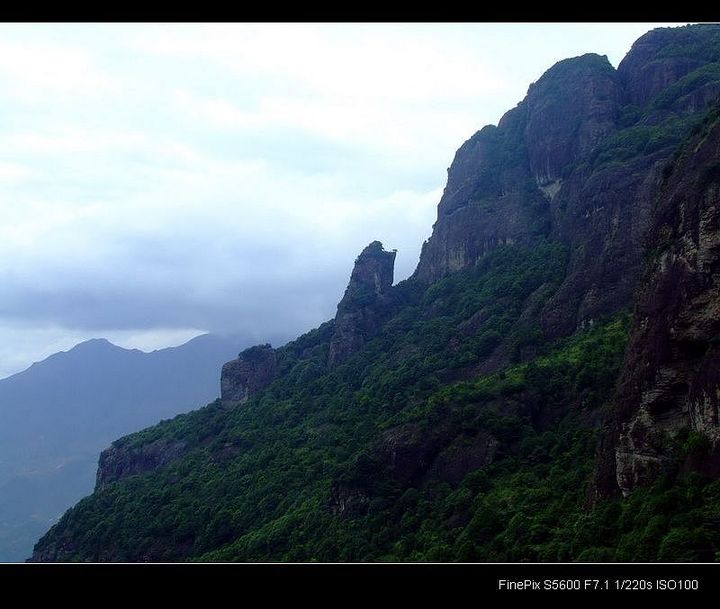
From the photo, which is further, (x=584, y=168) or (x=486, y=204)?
(x=486, y=204)

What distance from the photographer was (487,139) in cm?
12719

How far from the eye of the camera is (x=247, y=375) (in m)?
109

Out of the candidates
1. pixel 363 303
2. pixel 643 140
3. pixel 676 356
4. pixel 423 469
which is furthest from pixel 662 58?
pixel 676 356

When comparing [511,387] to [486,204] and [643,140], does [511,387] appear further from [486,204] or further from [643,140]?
[486,204]

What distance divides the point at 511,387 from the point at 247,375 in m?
65.7

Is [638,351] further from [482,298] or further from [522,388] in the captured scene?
[482,298]

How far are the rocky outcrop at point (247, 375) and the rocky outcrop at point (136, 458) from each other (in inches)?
569

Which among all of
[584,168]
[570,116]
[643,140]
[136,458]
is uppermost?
[570,116]

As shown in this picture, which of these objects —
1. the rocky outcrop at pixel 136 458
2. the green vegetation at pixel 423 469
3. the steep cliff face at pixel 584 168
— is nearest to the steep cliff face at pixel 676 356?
the green vegetation at pixel 423 469

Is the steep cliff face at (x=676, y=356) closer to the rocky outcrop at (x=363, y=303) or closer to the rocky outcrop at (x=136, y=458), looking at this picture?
the rocky outcrop at (x=363, y=303)

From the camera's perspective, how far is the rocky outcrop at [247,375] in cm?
10831

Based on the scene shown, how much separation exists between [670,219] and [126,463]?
307 feet

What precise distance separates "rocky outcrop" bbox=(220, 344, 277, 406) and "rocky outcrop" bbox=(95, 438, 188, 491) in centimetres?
1445

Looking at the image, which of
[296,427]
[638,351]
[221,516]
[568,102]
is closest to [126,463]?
[296,427]
